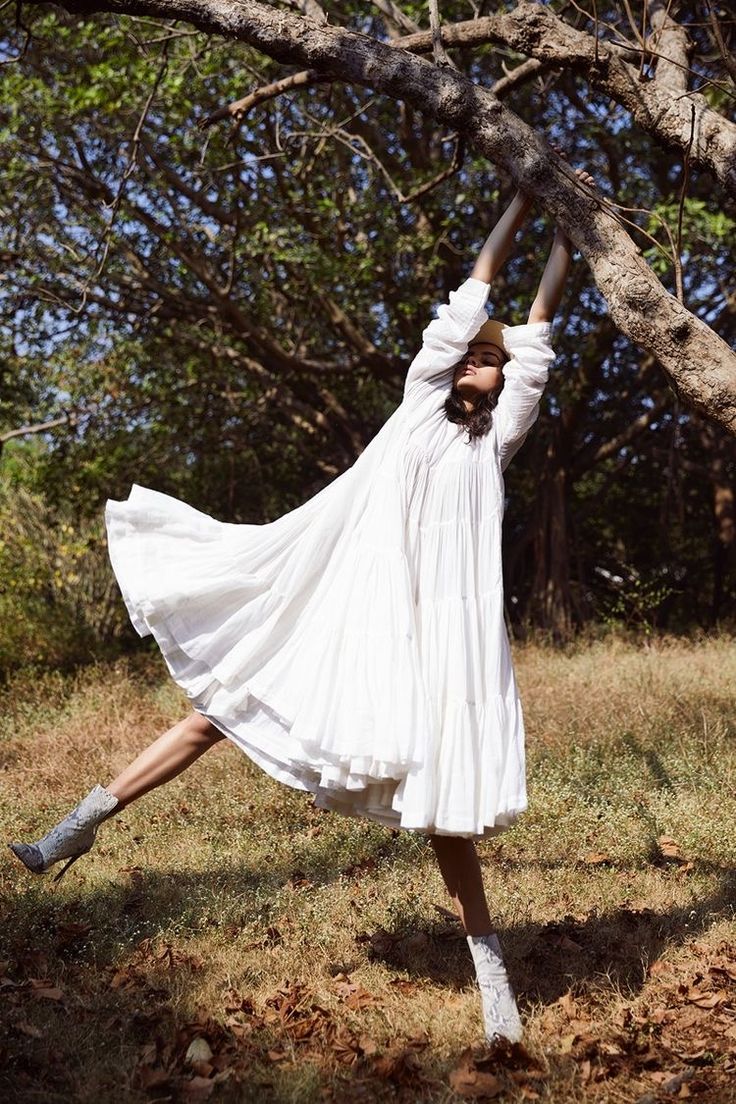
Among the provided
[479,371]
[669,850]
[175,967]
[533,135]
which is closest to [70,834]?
[175,967]

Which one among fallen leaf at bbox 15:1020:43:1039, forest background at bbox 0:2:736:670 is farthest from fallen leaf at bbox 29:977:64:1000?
forest background at bbox 0:2:736:670

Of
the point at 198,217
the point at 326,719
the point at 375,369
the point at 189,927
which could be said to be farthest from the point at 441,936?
the point at 198,217

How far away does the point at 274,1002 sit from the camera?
3.65 metres

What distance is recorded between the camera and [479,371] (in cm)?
362

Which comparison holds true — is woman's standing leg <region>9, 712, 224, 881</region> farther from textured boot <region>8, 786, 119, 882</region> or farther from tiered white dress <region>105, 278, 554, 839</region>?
tiered white dress <region>105, 278, 554, 839</region>

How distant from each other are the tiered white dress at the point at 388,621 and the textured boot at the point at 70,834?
0.46m

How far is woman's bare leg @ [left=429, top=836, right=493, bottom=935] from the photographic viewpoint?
339cm

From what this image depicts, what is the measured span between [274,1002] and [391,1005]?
14.6 inches

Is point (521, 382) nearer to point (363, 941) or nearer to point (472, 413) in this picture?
point (472, 413)

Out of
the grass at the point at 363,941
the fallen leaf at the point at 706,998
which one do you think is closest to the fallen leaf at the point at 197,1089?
the grass at the point at 363,941

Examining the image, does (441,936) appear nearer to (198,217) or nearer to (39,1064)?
(39,1064)

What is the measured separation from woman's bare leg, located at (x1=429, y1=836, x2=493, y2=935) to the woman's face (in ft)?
4.48

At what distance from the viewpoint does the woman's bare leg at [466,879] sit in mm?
3395

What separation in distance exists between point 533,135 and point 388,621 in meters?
1.71
